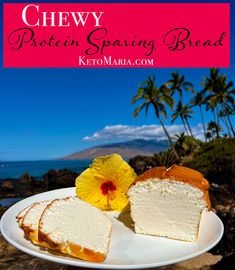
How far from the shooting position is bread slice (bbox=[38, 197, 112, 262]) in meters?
1.66

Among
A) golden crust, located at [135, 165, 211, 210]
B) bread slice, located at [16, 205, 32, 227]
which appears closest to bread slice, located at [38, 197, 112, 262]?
bread slice, located at [16, 205, 32, 227]

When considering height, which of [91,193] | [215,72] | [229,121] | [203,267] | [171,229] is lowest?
[203,267]

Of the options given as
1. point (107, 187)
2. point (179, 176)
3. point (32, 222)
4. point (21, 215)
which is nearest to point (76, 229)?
point (32, 222)

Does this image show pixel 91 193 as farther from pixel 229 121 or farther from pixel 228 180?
pixel 229 121

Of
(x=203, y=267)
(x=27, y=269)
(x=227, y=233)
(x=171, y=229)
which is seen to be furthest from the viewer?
(x=227, y=233)

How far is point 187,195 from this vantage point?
2.15 meters

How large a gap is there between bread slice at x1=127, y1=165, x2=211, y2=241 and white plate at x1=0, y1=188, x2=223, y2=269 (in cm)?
8

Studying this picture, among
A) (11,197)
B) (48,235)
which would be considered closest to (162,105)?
(11,197)

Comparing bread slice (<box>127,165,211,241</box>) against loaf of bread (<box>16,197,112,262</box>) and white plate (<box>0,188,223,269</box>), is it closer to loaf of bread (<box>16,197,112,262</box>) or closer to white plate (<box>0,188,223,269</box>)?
white plate (<box>0,188,223,269</box>)

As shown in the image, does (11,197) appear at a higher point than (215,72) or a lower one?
lower

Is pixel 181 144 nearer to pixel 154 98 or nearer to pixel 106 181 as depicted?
pixel 154 98

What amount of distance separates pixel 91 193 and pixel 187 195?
60 centimetres

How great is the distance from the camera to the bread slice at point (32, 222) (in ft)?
5.88

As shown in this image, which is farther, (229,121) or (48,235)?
(229,121)
